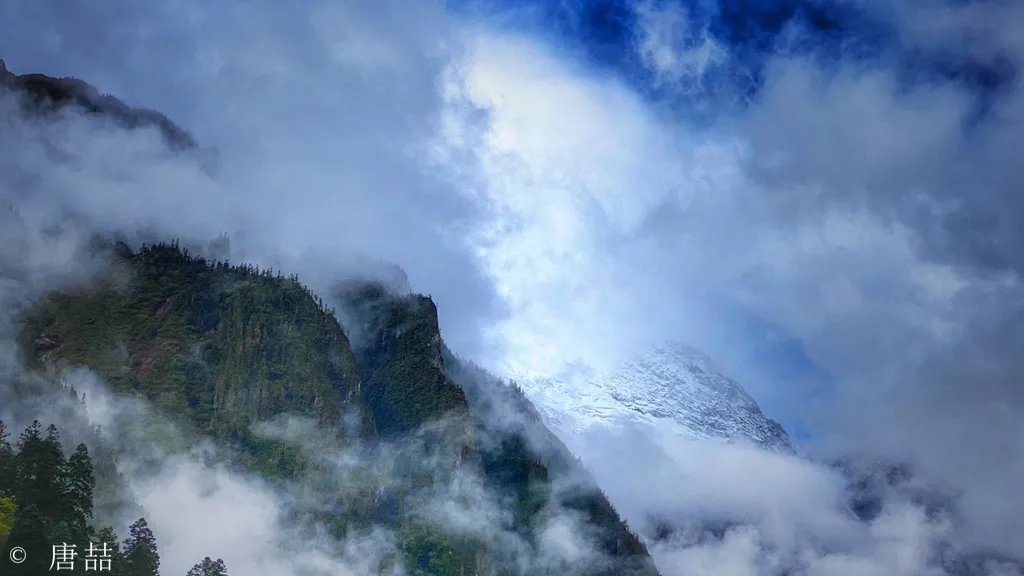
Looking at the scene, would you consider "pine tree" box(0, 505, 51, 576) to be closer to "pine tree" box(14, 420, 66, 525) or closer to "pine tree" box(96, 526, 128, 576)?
"pine tree" box(96, 526, 128, 576)

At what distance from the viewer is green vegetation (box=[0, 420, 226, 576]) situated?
553 feet

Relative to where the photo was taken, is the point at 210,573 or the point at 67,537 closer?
the point at 67,537

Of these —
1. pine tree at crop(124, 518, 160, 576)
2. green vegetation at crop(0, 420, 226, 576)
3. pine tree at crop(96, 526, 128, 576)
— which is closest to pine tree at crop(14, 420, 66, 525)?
green vegetation at crop(0, 420, 226, 576)

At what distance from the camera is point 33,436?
191375mm

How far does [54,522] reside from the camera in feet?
604

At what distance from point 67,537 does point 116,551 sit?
15.1m

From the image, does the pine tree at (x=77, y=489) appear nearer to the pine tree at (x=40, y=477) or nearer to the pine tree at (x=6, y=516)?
the pine tree at (x=40, y=477)

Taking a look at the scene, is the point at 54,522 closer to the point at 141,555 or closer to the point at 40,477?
the point at 40,477

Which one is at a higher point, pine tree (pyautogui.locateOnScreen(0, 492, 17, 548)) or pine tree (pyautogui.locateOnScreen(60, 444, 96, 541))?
pine tree (pyautogui.locateOnScreen(60, 444, 96, 541))

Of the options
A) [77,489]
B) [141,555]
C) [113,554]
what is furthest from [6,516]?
[141,555]

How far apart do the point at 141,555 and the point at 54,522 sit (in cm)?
1592

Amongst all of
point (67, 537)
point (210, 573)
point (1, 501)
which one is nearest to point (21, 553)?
point (67, 537)

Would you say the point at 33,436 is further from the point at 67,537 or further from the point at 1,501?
the point at 67,537

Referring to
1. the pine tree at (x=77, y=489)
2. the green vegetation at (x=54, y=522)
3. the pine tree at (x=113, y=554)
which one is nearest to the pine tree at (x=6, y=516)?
the green vegetation at (x=54, y=522)
